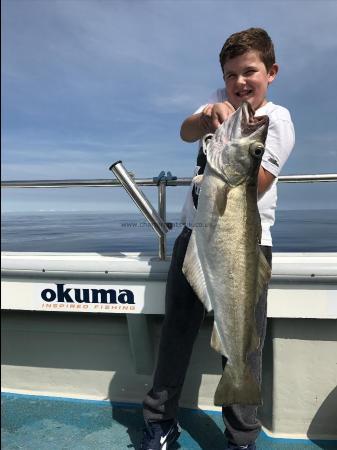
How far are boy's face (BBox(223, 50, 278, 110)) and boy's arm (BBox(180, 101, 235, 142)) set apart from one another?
19cm

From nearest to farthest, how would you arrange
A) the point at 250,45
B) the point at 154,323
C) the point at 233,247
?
the point at 233,247 < the point at 250,45 < the point at 154,323

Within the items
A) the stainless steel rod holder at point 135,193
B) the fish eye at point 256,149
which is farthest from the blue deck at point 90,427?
the fish eye at point 256,149

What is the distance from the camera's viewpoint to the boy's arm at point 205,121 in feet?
6.86

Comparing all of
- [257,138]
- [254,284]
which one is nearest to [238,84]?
[257,138]

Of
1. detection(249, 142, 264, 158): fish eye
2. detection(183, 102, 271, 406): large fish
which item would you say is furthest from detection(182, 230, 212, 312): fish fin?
detection(249, 142, 264, 158): fish eye

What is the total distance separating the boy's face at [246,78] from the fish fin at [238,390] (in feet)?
4.87

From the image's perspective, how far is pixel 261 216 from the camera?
2.38 metres

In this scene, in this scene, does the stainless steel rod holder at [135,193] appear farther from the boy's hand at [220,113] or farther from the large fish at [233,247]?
the boy's hand at [220,113]

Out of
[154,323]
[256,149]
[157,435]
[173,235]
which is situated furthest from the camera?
[154,323]

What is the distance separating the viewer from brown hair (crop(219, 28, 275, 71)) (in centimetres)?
229

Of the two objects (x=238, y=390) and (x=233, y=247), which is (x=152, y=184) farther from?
(x=238, y=390)

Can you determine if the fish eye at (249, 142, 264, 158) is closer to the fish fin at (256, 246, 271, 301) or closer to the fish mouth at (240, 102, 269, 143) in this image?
the fish mouth at (240, 102, 269, 143)

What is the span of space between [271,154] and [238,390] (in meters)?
1.27

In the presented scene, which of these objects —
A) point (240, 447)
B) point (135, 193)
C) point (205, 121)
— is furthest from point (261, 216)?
point (240, 447)
